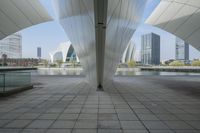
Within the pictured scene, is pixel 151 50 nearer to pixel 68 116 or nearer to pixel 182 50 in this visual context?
pixel 182 50

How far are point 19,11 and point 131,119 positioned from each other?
12.5 metres

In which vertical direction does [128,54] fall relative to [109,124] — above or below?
above

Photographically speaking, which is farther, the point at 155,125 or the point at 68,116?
the point at 68,116

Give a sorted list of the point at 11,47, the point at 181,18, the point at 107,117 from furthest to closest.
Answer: the point at 11,47 → the point at 181,18 → the point at 107,117

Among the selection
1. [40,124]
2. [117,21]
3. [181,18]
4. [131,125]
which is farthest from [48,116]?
[181,18]

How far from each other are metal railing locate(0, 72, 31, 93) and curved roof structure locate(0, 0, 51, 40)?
13.6 feet

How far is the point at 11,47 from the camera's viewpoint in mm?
63781

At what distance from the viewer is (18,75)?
1204cm

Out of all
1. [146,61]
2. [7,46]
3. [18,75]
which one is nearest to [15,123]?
[18,75]

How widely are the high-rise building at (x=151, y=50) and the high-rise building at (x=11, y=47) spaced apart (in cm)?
6572

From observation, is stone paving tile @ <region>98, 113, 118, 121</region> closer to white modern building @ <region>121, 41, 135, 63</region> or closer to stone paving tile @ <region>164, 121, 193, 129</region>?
stone paving tile @ <region>164, 121, 193, 129</region>

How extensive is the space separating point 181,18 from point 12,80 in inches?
564

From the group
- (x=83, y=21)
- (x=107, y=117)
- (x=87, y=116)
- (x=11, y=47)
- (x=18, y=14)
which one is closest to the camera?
(x=107, y=117)

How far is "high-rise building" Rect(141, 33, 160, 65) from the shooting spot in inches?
4154
